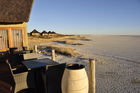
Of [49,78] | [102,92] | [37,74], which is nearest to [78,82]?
[49,78]

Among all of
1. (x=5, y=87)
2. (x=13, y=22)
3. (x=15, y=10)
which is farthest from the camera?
(x=15, y=10)

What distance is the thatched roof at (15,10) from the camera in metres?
8.70

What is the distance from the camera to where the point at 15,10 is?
9109 millimetres

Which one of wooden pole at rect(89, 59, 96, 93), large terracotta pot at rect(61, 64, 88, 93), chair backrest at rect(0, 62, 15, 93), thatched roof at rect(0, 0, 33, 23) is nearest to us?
large terracotta pot at rect(61, 64, 88, 93)

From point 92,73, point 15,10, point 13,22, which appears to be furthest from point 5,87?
point 15,10

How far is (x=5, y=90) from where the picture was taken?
3.87m

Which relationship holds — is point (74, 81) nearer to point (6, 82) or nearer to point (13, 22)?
point (6, 82)

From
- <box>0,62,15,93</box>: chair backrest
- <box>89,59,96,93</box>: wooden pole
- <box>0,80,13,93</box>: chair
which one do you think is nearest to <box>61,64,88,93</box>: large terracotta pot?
<box>89,59,96,93</box>: wooden pole

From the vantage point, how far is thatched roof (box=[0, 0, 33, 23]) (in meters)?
8.70

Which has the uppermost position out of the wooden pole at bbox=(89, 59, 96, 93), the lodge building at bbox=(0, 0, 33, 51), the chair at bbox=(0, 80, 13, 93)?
the lodge building at bbox=(0, 0, 33, 51)

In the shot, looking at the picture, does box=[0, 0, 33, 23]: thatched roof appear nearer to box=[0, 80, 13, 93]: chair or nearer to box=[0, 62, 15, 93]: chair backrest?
box=[0, 62, 15, 93]: chair backrest

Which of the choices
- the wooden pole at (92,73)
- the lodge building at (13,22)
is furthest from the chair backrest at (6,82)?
the lodge building at (13,22)

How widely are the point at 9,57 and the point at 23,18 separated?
161 inches

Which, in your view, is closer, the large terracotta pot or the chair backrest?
the large terracotta pot
